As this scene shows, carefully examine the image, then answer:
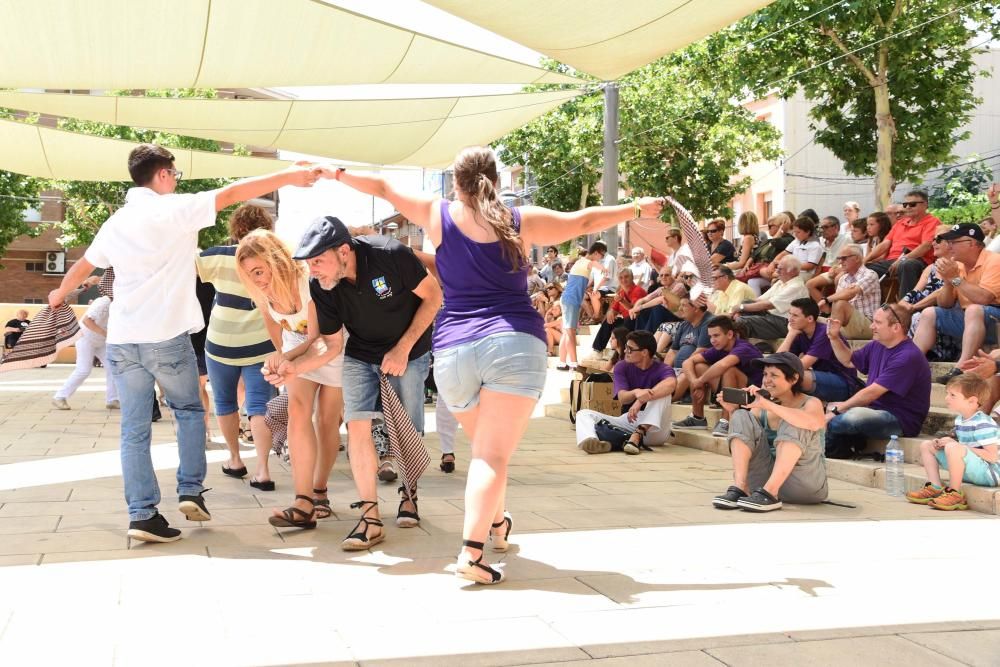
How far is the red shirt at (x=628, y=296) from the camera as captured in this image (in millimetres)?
13367

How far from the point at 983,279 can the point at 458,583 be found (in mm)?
5593

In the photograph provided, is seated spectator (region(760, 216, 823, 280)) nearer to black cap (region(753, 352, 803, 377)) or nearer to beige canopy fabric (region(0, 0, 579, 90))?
beige canopy fabric (region(0, 0, 579, 90))

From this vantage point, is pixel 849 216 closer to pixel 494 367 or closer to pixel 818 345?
pixel 818 345

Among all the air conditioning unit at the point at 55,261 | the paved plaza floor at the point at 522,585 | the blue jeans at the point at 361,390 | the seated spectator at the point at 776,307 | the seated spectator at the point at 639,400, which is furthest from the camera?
the air conditioning unit at the point at 55,261

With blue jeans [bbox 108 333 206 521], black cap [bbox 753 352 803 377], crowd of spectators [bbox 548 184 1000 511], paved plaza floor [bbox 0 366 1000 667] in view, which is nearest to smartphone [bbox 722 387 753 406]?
crowd of spectators [bbox 548 184 1000 511]

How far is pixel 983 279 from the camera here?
771 cm

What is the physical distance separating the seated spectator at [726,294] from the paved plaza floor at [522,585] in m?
4.45

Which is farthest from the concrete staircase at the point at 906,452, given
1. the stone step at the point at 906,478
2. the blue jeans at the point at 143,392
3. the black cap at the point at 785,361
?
the blue jeans at the point at 143,392

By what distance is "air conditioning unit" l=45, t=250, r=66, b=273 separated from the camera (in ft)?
153

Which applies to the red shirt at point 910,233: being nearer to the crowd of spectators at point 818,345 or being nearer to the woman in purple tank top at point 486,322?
the crowd of spectators at point 818,345

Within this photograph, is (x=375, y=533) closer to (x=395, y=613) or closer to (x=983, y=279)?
(x=395, y=613)

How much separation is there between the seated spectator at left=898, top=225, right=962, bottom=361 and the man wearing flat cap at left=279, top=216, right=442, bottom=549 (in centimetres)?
508

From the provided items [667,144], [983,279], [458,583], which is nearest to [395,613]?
[458,583]

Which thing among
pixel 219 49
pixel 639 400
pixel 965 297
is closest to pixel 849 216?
pixel 965 297
